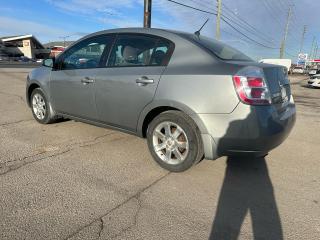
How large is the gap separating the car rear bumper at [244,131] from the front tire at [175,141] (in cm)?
16

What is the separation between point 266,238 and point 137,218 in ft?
3.66

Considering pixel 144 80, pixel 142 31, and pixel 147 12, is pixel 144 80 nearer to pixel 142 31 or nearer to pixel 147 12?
pixel 142 31

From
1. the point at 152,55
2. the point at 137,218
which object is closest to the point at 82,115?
the point at 152,55

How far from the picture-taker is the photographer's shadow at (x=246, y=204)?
266cm

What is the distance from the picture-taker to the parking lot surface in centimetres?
263

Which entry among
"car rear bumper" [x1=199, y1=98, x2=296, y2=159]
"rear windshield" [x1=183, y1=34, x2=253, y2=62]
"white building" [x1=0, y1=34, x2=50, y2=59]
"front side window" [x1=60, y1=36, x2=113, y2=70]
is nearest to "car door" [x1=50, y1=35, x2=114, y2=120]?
"front side window" [x1=60, y1=36, x2=113, y2=70]

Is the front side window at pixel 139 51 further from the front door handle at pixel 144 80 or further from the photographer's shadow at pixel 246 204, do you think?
the photographer's shadow at pixel 246 204

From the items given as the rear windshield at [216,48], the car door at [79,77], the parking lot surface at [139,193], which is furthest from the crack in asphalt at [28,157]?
the rear windshield at [216,48]

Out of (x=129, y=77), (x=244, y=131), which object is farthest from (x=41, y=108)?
(x=244, y=131)

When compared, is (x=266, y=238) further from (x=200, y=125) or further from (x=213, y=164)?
(x=213, y=164)

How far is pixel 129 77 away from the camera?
13.2 feet

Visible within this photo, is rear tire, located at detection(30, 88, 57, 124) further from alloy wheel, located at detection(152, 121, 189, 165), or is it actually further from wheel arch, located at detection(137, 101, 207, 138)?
alloy wheel, located at detection(152, 121, 189, 165)

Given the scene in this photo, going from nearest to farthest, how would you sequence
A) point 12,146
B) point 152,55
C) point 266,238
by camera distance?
point 266,238 → point 152,55 → point 12,146

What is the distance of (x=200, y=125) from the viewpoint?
3451mm
